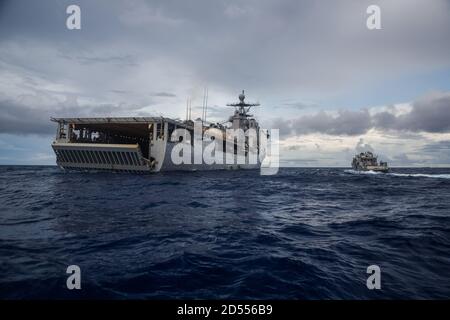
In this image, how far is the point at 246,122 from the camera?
85.6m

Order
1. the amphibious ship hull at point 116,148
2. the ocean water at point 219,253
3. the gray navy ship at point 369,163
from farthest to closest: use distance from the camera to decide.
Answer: the gray navy ship at point 369,163, the amphibious ship hull at point 116,148, the ocean water at point 219,253

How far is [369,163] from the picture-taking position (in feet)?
240

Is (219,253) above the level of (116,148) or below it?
below

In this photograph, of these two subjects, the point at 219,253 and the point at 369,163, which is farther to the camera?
the point at 369,163

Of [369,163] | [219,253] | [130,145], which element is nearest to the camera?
[219,253]

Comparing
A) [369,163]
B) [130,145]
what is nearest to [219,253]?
[130,145]

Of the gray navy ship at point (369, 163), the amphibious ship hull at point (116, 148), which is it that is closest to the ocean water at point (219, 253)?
the amphibious ship hull at point (116, 148)

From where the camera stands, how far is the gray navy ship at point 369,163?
69188 millimetres

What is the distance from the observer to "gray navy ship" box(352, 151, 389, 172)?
69.2m

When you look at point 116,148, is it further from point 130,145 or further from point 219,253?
point 219,253

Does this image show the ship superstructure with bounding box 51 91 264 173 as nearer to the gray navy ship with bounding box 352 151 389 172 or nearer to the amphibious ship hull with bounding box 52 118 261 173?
the amphibious ship hull with bounding box 52 118 261 173

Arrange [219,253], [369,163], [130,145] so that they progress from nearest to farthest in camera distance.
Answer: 1. [219,253]
2. [130,145]
3. [369,163]

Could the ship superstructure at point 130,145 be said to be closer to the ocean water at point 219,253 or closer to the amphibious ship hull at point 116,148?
the amphibious ship hull at point 116,148

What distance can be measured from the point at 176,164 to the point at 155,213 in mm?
36950
